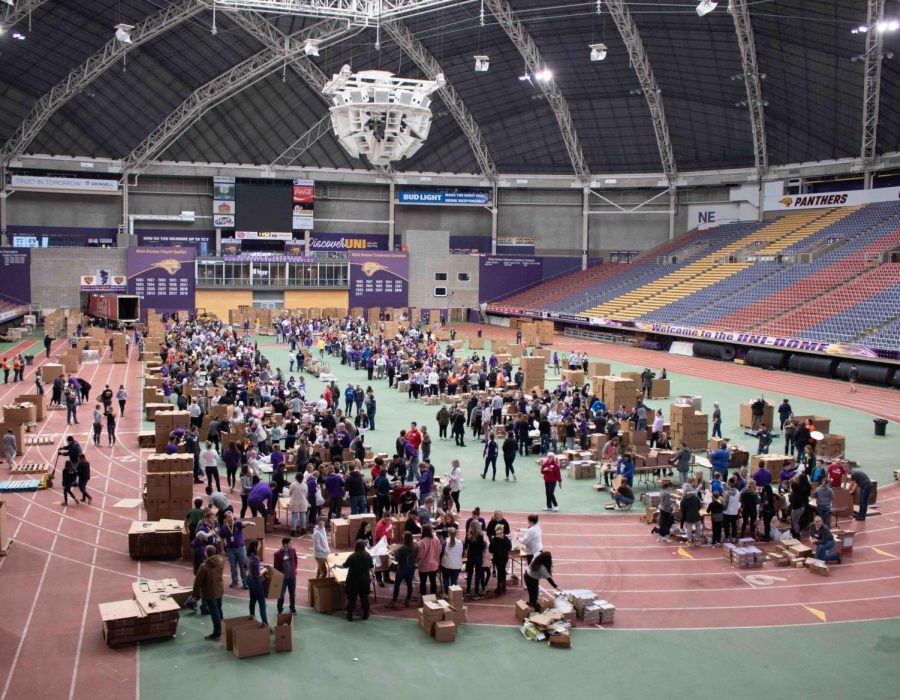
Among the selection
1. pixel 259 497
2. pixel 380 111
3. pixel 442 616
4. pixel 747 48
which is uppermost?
pixel 747 48

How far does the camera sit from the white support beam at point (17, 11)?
4072 cm

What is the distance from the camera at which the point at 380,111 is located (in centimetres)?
2762

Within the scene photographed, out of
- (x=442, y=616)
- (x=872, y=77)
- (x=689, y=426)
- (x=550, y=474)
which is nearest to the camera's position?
(x=442, y=616)

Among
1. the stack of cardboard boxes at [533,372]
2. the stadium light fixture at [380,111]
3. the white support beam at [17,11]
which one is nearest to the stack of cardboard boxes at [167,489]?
the stadium light fixture at [380,111]

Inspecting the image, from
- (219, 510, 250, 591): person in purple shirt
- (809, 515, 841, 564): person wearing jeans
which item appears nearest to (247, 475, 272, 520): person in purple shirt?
(219, 510, 250, 591): person in purple shirt

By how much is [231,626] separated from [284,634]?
0.64m

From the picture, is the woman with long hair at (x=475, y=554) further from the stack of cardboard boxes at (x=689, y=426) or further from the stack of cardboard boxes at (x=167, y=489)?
the stack of cardboard boxes at (x=689, y=426)

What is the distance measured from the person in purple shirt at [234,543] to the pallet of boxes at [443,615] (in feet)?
8.79

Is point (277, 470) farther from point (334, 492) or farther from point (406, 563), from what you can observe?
point (406, 563)

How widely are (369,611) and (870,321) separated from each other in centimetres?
3267

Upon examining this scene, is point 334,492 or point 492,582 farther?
point 334,492

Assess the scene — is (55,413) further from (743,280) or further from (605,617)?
(743,280)

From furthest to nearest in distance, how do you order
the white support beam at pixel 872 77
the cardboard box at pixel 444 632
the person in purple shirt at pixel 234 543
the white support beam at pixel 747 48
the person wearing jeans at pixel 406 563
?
the white support beam at pixel 747 48, the white support beam at pixel 872 77, the person in purple shirt at pixel 234 543, the person wearing jeans at pixel 406 563, the cardboard box at pixel 444 632

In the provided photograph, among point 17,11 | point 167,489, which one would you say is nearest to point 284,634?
point 167,489
